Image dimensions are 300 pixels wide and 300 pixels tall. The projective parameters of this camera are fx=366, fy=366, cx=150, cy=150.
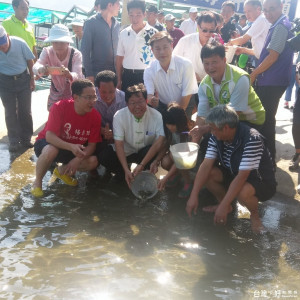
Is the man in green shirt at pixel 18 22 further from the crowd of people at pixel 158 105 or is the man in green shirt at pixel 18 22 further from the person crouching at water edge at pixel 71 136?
the person crouching at water edge at pixel 71 136

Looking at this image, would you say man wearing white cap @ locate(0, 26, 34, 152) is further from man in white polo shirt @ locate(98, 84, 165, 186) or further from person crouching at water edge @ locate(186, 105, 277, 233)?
person crouching at water edge @ locate(186, 105, 277, 233)

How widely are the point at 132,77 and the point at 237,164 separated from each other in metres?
2.49

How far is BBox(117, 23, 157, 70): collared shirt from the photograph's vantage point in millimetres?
5047

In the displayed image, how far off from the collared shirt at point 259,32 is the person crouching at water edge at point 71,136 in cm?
244

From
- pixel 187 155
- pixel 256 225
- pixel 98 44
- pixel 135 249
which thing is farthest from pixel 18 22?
pixel 256 225


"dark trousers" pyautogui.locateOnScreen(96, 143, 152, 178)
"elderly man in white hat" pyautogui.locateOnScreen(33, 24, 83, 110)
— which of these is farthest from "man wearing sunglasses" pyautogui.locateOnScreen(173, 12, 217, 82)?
"dark trousers" pyautogui.locateOnScreen(96, 143, 152, 178)

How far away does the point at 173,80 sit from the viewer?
14.4 feet

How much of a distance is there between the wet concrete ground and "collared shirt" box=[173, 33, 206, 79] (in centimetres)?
184

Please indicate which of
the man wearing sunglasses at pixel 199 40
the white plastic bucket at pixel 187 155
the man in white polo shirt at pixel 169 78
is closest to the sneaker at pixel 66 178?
the man in white polo shirt at pixel 169 78

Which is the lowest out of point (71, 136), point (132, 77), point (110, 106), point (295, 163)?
point (295, 163)

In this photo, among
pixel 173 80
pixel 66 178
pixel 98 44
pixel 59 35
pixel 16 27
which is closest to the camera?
pixel 66 178

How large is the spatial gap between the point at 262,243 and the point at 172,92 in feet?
6.94

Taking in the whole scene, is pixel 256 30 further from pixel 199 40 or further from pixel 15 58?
pixel 15 58

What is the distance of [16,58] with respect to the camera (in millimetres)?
5180
